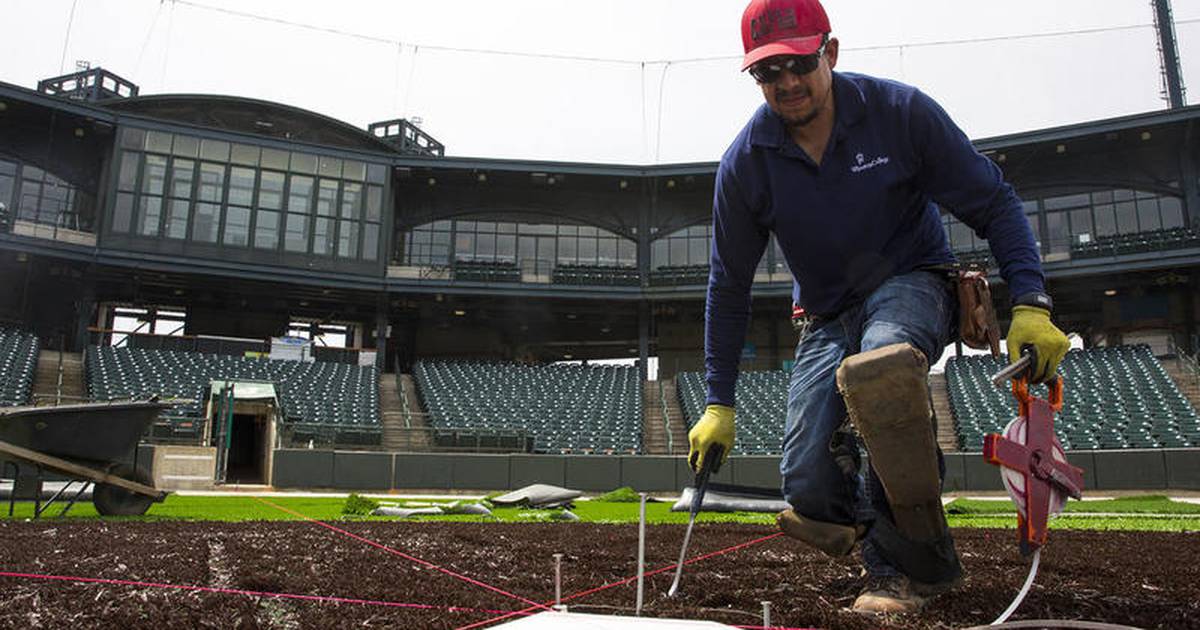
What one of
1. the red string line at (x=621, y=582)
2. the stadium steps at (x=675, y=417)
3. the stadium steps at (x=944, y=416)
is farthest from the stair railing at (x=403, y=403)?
the red string line at (x=621, y=582)

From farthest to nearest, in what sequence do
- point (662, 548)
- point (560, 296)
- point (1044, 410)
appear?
point (560, 296), point (662, 548), point (1044, 410)

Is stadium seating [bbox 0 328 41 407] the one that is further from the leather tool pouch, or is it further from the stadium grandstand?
the leather tool pouch

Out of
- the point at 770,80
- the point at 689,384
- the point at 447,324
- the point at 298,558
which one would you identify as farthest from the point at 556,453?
the point at 770,80

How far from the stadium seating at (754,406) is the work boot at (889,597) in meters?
17.0

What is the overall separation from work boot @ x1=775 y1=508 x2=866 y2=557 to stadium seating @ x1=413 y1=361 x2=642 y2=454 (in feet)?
60.9

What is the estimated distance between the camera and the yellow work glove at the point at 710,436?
3469 mm

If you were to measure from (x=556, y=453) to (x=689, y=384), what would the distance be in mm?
8993

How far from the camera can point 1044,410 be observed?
2477 millimetres

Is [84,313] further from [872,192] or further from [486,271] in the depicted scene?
[872,192]

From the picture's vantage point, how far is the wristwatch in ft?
9.01

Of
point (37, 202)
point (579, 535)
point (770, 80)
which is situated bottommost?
point (579, 535)

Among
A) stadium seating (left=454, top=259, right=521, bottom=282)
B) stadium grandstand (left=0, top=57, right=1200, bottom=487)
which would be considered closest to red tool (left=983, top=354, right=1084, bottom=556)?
stadium grandstand (left=0, top=57, right=1200, bottom=487)

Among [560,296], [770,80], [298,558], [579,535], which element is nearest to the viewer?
[770,80]

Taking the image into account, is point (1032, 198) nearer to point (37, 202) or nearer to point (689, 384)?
point (689, 384)
